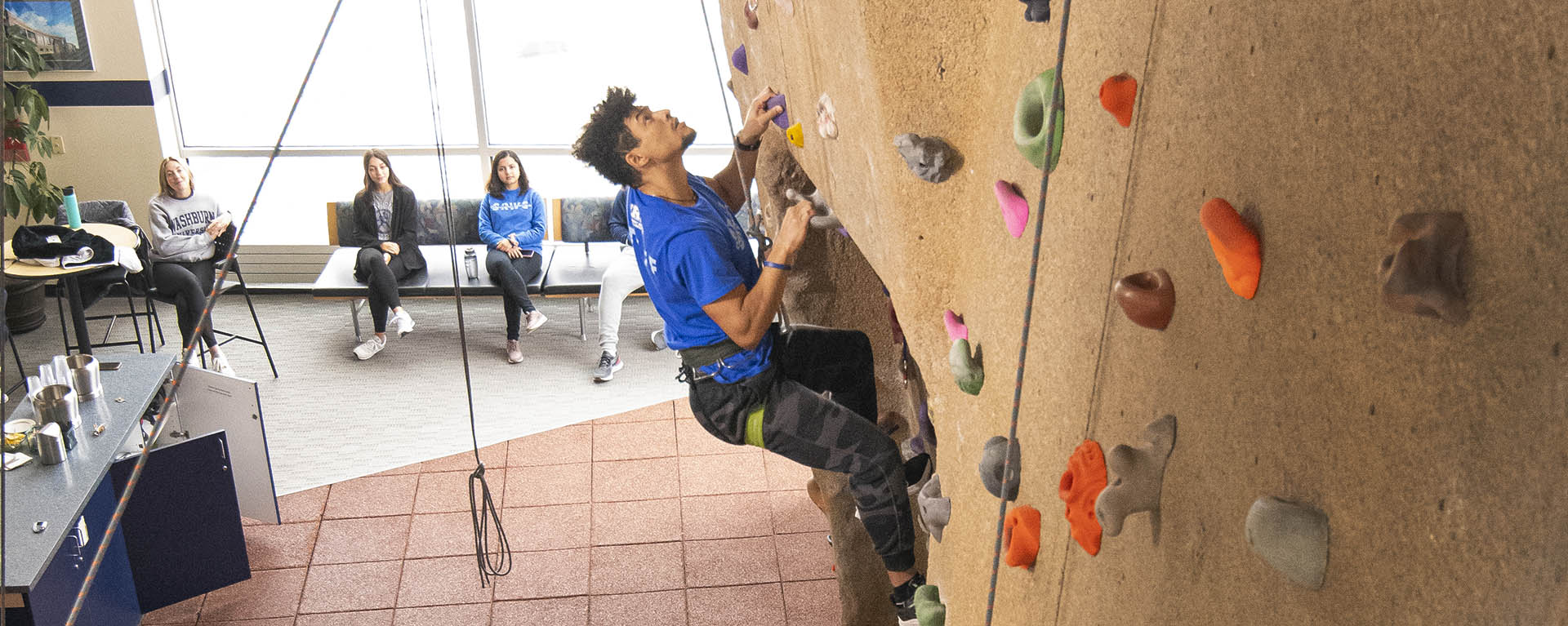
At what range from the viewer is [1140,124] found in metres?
1.27

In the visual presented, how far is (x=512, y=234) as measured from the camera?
6418mm

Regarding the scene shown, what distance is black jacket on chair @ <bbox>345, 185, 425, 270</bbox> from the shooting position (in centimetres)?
623

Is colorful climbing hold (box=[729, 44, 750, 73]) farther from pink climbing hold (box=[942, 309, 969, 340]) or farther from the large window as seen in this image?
the large window

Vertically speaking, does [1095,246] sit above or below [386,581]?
above

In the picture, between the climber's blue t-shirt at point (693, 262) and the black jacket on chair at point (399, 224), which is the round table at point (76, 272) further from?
the climber's blue t-shirt at point (693, 262)

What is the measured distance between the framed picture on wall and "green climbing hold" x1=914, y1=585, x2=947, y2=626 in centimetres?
671

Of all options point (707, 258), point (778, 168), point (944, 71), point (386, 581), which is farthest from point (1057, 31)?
point (386, 581)

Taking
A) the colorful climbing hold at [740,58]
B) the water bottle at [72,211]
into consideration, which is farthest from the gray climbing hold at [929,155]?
the water bottle at [72,211]

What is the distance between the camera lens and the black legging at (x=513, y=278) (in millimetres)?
6277

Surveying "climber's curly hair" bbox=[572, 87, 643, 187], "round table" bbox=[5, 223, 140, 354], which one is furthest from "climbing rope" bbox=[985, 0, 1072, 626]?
"round table" bbox=[5, 223, 140, 354]

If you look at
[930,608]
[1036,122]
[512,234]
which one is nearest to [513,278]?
[512,234]

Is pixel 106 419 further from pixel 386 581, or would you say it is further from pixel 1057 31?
pixel 1057 31

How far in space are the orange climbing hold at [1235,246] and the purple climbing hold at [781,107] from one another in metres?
1.76

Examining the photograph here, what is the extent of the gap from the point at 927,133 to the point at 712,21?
22.1 feet
